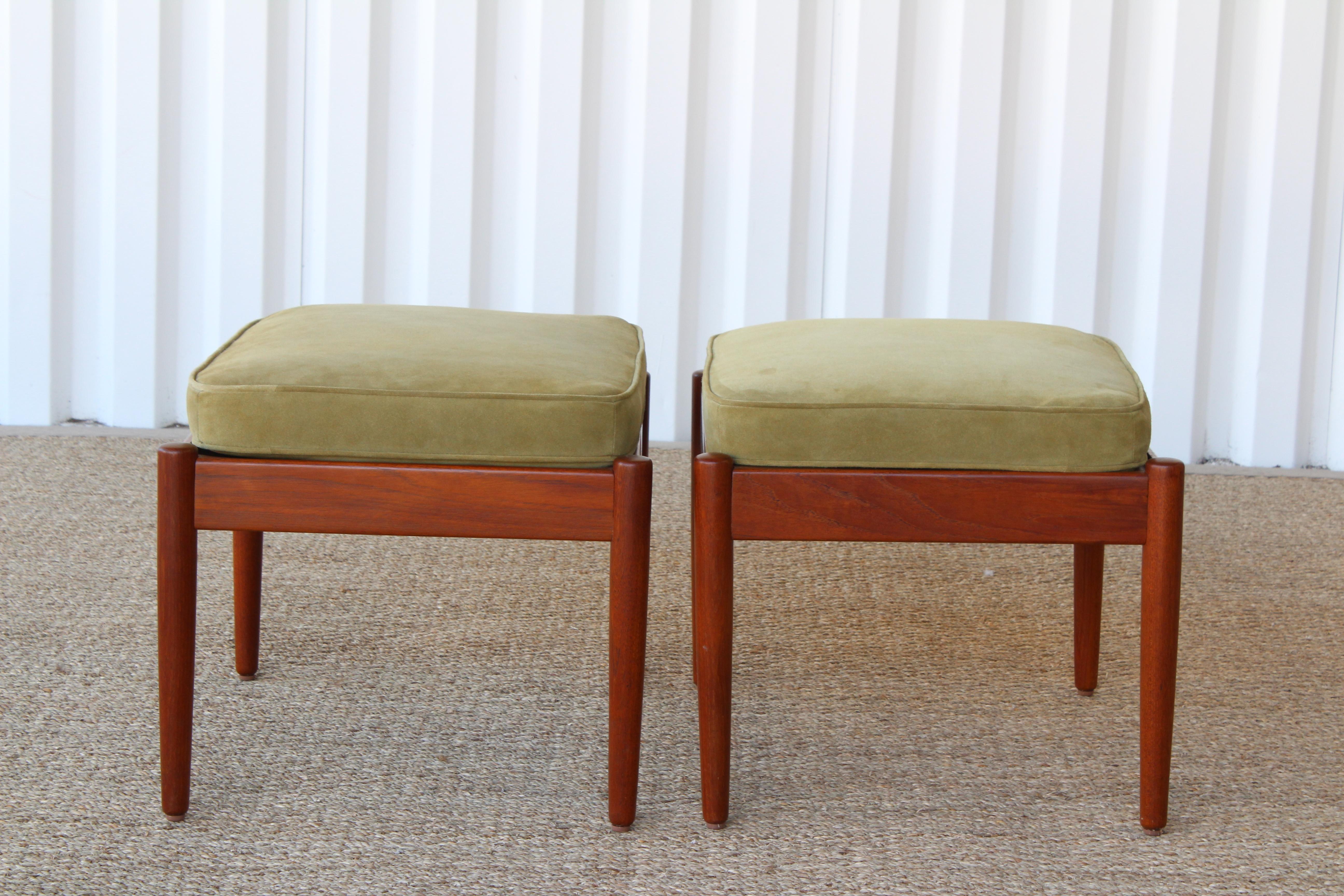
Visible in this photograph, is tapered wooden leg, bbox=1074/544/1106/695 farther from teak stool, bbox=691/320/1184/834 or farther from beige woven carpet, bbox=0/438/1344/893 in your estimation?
Answer: teak stool, bbox=691/320/1184/834

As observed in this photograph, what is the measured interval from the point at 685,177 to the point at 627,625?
1763mm

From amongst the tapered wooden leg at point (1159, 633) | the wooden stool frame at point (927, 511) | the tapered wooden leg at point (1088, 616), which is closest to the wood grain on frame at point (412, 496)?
the wooden stool frame at point (927, 511)

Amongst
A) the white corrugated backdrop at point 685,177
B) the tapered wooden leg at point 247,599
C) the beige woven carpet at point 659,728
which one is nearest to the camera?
the beige woven carpet at point 659,728

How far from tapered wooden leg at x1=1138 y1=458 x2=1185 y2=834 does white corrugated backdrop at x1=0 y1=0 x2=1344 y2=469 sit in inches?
64.5

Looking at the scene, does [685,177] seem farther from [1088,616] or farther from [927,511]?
[927,511]

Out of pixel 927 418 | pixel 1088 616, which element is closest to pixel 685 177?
pixel 1088 616

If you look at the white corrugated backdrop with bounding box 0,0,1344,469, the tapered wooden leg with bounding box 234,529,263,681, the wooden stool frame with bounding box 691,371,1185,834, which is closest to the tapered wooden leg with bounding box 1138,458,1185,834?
the wooden stool frame with bounding box 691,371,1185,834

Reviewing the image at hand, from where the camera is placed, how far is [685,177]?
2537 mm

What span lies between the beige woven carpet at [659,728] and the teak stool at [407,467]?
0.35 ft

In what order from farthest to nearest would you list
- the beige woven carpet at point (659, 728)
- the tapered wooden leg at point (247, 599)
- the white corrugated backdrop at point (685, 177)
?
the white corrugated backdrop at point (685, 177) < the tapered wooden leg at point (247, 599) < the beige woven carpet at point (659, 728)

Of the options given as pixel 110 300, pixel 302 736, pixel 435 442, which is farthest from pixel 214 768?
pixel 110 300

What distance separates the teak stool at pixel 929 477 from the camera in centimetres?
93

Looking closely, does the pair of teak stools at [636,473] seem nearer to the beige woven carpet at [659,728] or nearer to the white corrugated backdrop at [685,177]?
the beige woven carpet at [659,728]

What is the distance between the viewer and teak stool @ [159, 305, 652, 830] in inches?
36.1
